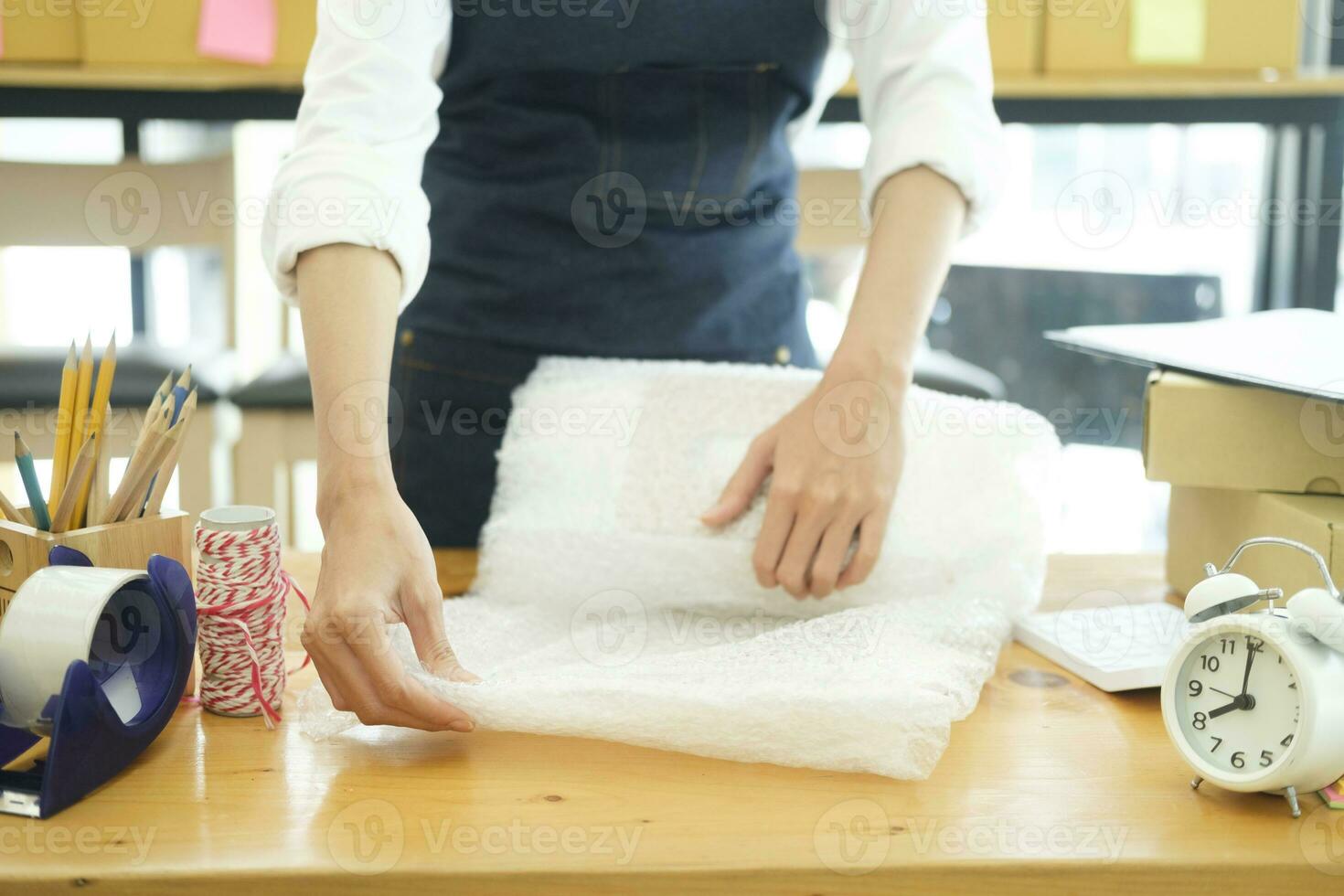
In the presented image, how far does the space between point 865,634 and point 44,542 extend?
48cm

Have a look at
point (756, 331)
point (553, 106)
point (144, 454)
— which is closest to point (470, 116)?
point (553, 106)

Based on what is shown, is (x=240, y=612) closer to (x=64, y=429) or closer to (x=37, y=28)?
(x=64, y=429)

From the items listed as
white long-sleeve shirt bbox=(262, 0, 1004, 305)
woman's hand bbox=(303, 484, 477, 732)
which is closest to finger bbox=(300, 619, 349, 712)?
woman's hand bbox=(303, 484, 477, 732)

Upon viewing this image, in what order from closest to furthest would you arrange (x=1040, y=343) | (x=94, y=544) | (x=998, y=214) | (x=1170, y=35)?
(x=94, y=544), (x=998, y=214), (x=1170, y=35), (x=1040, y=343)

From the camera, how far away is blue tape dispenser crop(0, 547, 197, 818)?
1.86 ft

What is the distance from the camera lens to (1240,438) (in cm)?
83

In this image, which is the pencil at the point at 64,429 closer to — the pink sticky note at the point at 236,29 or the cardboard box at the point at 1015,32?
the pink sticky note at the point at 236,29

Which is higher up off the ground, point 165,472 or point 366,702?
point 165,472

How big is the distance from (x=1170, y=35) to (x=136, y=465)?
1.79 m

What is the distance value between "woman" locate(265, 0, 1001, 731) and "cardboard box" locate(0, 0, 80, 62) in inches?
43.9

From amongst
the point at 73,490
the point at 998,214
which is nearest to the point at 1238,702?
the point at 73,490

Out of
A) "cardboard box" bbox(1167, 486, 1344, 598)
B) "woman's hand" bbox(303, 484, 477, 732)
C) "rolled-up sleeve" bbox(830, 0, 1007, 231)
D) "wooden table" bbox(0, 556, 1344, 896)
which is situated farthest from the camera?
"rolled-up sleeve" bbox(830, 0, 1007, 231)

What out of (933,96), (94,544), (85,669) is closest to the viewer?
(85,669)

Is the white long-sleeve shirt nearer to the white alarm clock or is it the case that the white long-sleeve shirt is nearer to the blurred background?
the white alarm clock
